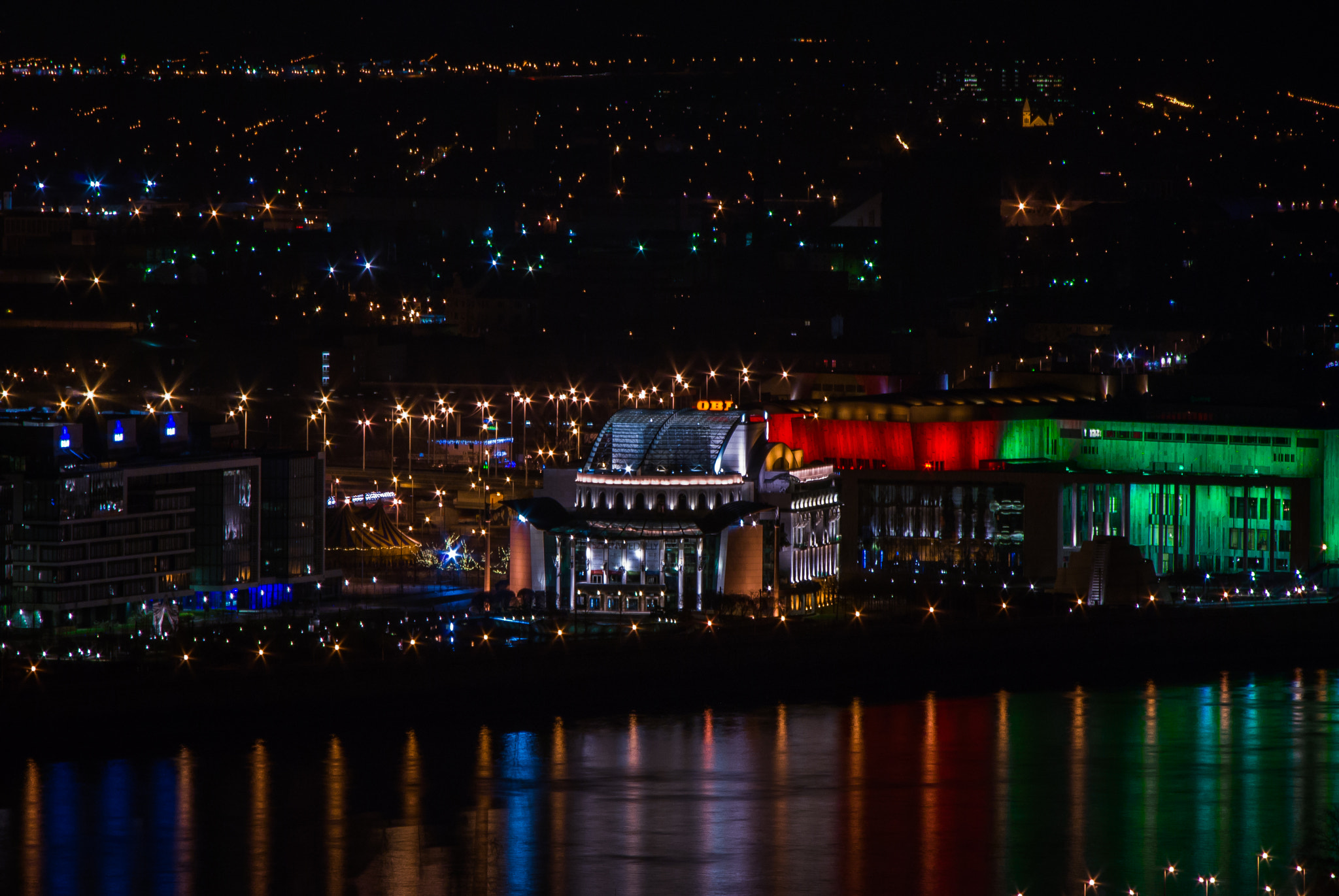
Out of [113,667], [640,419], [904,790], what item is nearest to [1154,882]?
[904,790]

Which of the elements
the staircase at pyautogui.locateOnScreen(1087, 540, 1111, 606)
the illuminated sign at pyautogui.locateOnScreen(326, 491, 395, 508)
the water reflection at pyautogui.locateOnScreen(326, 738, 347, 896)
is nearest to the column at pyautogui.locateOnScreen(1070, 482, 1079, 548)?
the staircase at pyautogui.locateOnScreen(1087, 540, 1111, 606)

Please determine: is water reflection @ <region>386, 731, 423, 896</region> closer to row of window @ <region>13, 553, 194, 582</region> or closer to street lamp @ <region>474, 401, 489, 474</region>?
row of window @ <region>13, 553, 194, 582</region>

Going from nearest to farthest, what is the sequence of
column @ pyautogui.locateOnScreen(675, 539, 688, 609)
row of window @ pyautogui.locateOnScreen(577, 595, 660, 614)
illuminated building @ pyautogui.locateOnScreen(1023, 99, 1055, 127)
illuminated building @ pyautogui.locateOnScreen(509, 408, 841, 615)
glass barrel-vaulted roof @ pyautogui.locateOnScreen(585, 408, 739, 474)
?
column @ pyautogui.locateOnScreen(675, 539, 688, 609) < illuminated building @ pyautogui.locateOnScreen(509, 408, 841, 615) < row of window @ pyautogui.locateOnScreen(577, 595, 660, 614) < glass barrel-vaulted roof @ pyautogui.locateOnScreen(585, 408, 739, 474) < illuminated building @ pyautogui.locateOnScreen(1023, 99, 1055, 127)

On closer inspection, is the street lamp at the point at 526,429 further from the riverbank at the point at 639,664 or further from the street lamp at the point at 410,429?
the riverbank at the point at 639,664

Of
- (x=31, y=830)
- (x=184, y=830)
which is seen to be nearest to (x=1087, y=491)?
(x=184, y=830)

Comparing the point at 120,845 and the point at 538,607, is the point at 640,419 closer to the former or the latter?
the point at 538,607

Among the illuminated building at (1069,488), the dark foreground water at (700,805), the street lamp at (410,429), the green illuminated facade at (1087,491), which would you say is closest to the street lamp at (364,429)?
the street lamp at (410,429)

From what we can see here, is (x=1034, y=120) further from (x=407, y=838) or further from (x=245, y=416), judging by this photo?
(x=407, y=838)
